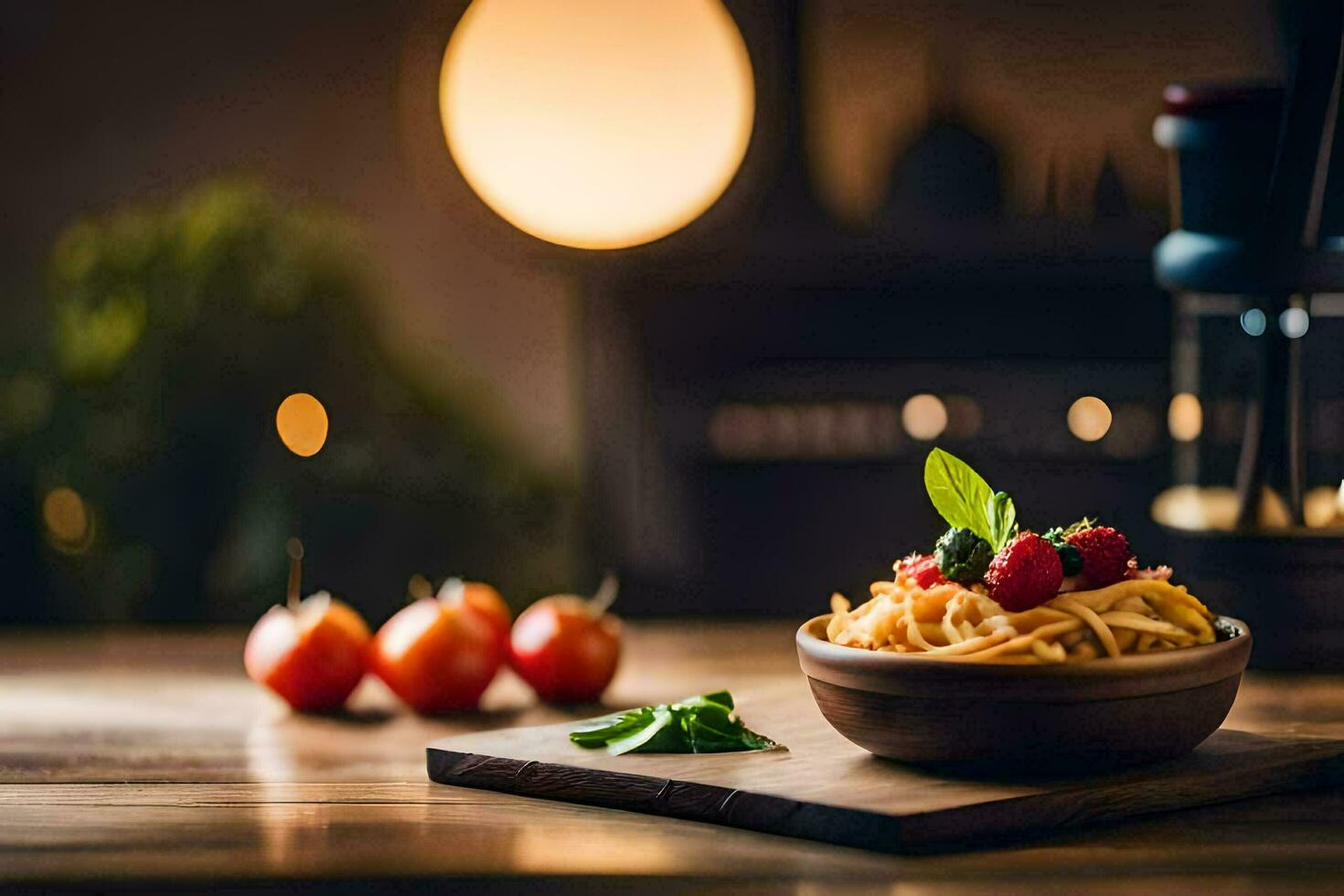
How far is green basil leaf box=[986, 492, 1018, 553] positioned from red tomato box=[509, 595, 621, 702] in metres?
0.52

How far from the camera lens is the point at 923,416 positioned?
3596 millimetres

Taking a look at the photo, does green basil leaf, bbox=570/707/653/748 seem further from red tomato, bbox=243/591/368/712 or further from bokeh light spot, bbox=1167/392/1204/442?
bokeh light spot, bbox=1167/392/1204/442

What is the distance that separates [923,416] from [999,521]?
7.18 feet

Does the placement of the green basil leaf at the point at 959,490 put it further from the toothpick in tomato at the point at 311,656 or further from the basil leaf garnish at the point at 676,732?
the toothpick in tomato at the point at 311,656

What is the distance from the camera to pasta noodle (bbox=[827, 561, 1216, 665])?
1294 mm

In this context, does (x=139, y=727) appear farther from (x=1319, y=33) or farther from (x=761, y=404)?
(x=761, y=404)

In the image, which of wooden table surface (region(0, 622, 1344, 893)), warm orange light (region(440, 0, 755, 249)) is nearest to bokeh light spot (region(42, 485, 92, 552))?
warm orange light (region(440, 0, 755, 249))

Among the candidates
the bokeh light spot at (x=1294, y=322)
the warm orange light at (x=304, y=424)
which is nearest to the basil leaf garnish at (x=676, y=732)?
the bokeh light spot at (x=1294, y=322)

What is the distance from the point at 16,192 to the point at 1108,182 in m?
2.54

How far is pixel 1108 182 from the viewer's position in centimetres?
377

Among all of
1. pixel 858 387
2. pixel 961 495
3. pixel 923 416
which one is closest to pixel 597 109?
pixel 858 387

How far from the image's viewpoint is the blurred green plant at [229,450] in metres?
3.10

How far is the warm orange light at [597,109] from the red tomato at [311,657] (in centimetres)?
210

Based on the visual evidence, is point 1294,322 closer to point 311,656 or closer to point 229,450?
point 311,656
